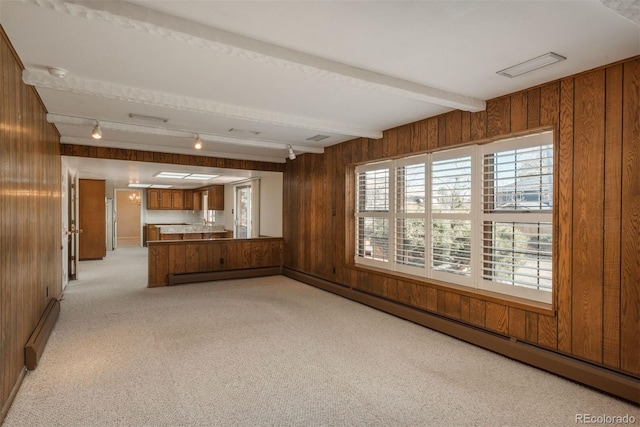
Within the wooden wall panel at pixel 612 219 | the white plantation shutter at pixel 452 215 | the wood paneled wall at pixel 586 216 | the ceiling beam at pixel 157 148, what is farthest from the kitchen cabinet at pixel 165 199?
the wooden wall panel at pixel 612 219

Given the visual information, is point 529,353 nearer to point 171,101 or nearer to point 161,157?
point 171,101

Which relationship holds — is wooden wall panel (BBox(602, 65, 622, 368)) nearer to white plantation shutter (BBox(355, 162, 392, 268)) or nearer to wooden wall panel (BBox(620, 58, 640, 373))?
wooden wall panel (BBox(620, 58, 640, 373))

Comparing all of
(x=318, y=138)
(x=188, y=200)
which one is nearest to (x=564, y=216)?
(x=318, y=138)

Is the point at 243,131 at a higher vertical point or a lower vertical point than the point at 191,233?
higher

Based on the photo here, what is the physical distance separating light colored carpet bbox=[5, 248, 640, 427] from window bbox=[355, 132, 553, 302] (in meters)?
0.76

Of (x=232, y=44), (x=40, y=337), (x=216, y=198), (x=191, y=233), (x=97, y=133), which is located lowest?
(x=40, y=337)

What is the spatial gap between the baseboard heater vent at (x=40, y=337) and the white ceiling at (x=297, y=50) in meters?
2.08

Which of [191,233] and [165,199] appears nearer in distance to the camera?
[191,233]

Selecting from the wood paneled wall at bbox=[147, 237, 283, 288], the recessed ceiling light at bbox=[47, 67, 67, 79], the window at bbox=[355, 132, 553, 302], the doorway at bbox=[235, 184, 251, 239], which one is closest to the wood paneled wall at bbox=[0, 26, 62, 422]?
the recessed ceiling light at bbox=[47, 67, 67, 79]

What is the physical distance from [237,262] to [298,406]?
4.83 metres

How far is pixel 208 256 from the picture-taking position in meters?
6.65

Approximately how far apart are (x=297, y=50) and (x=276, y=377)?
246cm

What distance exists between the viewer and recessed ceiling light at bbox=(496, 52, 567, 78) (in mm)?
→ 2464

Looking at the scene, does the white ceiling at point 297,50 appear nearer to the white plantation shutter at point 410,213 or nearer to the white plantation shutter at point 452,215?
the white plantation shutter at point 452,215
